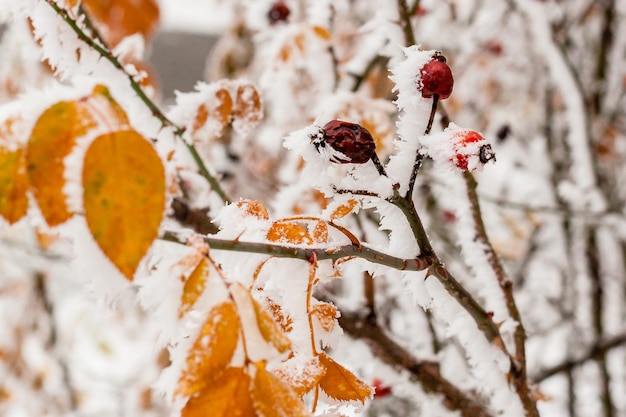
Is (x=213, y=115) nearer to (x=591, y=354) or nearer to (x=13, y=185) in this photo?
(x=13, y=185)

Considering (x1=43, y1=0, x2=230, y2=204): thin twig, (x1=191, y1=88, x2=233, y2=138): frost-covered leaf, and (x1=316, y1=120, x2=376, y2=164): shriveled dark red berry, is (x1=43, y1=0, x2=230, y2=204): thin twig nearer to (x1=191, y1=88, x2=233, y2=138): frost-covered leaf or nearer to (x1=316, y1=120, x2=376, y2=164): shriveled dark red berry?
(x1=191, y1=88, x2=233, y2=138): frost-covered leaf

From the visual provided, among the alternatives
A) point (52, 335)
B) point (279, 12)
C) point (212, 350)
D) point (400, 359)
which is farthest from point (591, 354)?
point (52, 335)

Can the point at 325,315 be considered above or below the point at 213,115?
below

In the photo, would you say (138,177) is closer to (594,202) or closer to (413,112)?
(413,112)

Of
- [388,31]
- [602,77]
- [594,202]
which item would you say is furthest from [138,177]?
[602,77]

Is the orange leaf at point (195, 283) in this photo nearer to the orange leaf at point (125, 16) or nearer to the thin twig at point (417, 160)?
the thin twig at point (417, 160)

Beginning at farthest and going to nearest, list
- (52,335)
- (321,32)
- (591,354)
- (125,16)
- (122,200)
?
(52,335)
(591,354)
(125,16)
(321,32)
(122,200)
